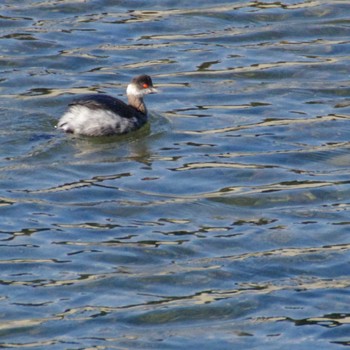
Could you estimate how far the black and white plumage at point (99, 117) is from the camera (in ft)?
47.0

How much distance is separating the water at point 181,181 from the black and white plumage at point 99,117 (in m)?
0.11

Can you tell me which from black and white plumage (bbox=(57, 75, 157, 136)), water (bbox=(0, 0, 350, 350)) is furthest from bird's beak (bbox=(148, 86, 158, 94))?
black and white plumage (bbox=(57, 75, 157, 136))

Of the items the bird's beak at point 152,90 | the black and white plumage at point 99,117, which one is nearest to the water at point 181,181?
the black and white plumage at point 99,117

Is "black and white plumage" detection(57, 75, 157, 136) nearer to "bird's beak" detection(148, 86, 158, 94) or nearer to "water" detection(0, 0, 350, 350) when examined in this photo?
"water" detection(0, 0, 350, 350)

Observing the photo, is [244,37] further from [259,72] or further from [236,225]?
[236,225]

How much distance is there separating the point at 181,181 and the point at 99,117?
5.16 feet

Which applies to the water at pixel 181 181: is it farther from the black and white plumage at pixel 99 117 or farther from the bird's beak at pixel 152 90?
the bird's beak at pixel 152 90

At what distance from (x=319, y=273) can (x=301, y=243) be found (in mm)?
580

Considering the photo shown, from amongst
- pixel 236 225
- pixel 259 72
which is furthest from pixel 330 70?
pixel 236 225

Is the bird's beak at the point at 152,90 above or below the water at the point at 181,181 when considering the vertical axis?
above

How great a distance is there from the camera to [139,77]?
49.2 ft

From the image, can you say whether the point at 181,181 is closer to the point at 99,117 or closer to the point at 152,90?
the point at 99,117

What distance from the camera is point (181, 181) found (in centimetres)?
1313

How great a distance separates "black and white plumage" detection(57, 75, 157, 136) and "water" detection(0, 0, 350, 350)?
4.5 inches
